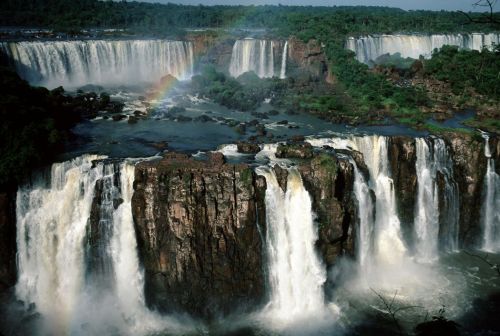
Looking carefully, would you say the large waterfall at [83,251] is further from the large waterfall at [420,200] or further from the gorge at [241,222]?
the large waterfall at [420,200]

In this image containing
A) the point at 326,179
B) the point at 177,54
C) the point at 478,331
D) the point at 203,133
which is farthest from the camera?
the point at 177,54

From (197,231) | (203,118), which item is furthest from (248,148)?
(203,118)

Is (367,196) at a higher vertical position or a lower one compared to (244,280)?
higher

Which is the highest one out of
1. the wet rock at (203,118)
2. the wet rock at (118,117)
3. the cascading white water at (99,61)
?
the cascading white water at (99,61)

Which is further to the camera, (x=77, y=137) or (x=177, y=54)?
(x=177, y=54)

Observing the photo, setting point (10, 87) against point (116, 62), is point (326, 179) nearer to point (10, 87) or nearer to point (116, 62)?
point (10, 87)

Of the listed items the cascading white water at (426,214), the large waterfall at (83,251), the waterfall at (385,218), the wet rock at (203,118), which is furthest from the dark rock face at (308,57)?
the large waterfall at (83,251)

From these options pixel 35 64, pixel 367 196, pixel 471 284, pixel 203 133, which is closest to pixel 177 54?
pixel 35 64

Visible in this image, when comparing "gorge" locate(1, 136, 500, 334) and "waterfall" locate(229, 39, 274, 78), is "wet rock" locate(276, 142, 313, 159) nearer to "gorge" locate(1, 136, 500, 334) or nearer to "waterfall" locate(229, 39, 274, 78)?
"gorge" locate(1, 136, 500, 334)

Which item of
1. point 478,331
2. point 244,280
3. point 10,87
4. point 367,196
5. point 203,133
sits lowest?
point 478,331
